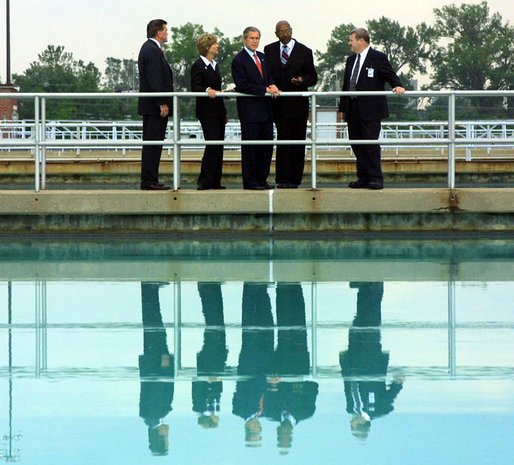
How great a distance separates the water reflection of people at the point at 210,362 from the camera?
5.21 m

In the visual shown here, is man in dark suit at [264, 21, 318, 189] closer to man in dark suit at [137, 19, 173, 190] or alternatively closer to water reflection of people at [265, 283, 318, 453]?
man in dark suit at [137, 19, 173, 190]

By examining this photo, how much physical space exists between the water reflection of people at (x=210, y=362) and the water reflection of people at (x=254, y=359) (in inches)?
3.3

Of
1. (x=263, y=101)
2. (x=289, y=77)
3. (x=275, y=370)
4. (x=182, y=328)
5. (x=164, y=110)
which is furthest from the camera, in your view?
(x=289, y=77)

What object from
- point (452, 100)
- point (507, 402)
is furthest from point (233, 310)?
point (452, 100)

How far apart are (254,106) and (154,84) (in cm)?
91

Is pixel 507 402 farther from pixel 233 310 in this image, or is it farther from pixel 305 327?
pixel 233 310

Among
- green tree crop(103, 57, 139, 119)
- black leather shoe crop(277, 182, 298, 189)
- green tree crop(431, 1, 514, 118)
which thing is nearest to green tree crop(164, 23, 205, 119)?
green tree crop(103, 57, 139, 119)

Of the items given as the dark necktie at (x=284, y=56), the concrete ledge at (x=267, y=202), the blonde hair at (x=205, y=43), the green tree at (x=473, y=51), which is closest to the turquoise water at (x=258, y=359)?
the concrete ledge at (x=267, y=202)

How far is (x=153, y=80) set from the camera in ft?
41.4

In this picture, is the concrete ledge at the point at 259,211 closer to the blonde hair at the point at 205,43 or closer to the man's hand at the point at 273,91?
the man's hand at the point at 273,91

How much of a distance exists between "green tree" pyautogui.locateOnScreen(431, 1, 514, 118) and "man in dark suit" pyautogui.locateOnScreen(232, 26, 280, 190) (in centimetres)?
10718

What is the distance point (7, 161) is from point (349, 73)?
19033mm

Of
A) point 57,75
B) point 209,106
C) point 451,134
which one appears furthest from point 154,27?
point 57,75

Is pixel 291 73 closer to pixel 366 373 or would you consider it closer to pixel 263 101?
pixel 263 101
